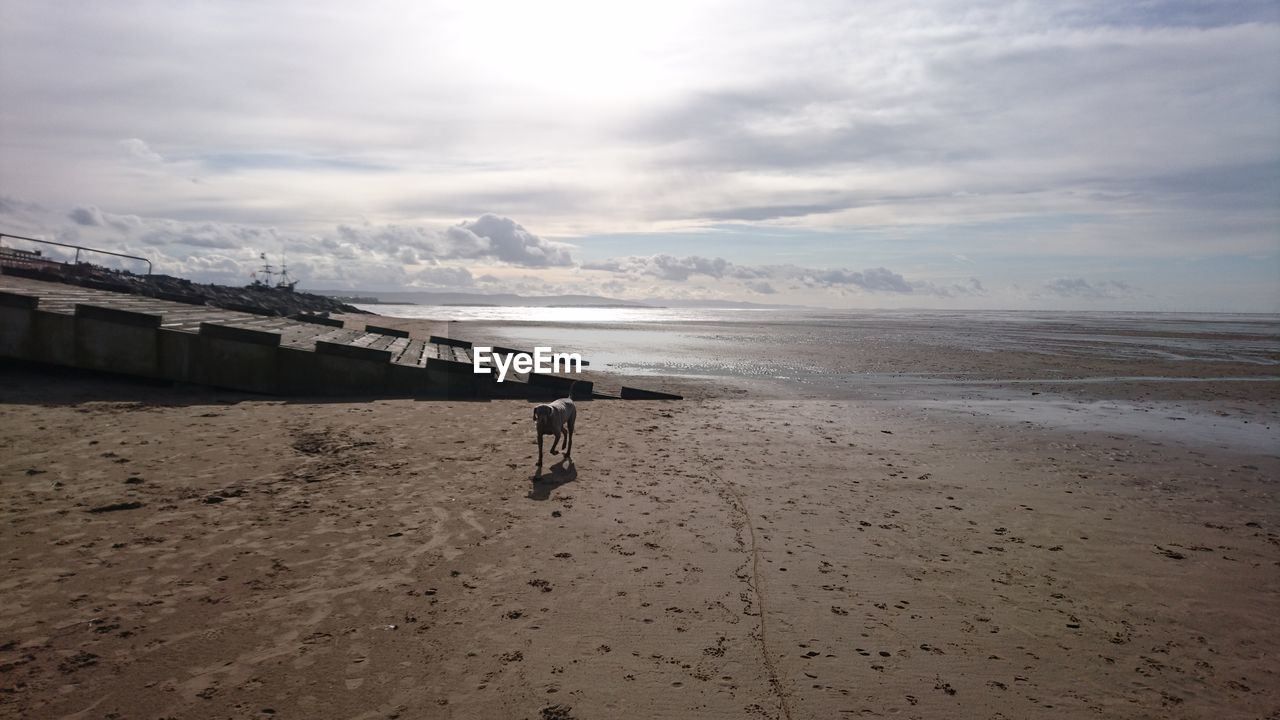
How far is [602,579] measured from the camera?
6.06m

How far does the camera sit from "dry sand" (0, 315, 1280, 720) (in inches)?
171

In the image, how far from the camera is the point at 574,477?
9367 millimetres

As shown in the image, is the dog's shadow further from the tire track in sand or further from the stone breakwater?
the stone breakwater

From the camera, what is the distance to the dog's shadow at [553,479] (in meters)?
8.53

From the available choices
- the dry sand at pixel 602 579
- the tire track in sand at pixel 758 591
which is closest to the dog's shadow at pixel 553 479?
the dry sand at pixel 602 579

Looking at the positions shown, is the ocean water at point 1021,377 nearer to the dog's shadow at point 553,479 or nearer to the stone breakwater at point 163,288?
the dog's shadow at point 553,479

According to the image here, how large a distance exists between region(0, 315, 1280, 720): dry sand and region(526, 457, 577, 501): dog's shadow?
0.18ft

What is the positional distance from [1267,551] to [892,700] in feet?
20.7

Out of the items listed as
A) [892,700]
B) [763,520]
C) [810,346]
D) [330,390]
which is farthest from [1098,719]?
[810,346]

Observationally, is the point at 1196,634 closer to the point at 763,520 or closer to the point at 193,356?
the point at 763,520

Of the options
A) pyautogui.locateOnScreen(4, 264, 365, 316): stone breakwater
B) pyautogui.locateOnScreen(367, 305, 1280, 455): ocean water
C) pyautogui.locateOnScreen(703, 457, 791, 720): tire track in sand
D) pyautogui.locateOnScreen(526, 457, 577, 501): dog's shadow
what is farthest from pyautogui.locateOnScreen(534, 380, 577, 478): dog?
pyautogui.locateOnScreen(4, 264, 365, 316): stone breakwater

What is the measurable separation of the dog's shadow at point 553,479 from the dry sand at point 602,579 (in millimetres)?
55

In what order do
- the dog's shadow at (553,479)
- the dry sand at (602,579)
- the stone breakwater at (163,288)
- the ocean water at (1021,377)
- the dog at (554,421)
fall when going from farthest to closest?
the stone breakwater at (163,288) < the ocean water at (1021,377) < the dog at (554,421) < the dog's shadow at (553,479) < the dry sand at (602,579)

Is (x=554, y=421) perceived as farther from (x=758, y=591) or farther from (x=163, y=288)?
(x=163, y=288)
